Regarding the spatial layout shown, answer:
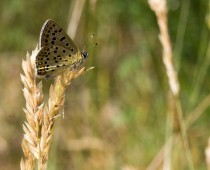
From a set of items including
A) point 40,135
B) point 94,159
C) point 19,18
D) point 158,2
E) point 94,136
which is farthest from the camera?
point 19,18

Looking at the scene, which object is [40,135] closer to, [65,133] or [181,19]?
[181,19]

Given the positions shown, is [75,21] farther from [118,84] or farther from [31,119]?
[118,84]

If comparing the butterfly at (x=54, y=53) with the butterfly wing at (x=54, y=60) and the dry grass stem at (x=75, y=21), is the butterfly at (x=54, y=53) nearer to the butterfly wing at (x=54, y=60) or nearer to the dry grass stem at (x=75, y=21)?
the butterfly wing at (x=54, y=60)

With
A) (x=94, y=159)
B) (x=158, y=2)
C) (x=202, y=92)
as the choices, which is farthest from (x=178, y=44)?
(x=158, y=2)

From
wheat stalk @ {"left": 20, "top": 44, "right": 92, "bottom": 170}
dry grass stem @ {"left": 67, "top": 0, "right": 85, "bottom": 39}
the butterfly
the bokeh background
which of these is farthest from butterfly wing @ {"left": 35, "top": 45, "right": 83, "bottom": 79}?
dry grass stem @ {"left": 67, "top": 0, "right": 85, "bottom": 39}

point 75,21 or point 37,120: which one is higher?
point 75,21

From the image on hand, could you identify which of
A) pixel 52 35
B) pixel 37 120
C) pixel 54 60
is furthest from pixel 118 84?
pixel 37 120
